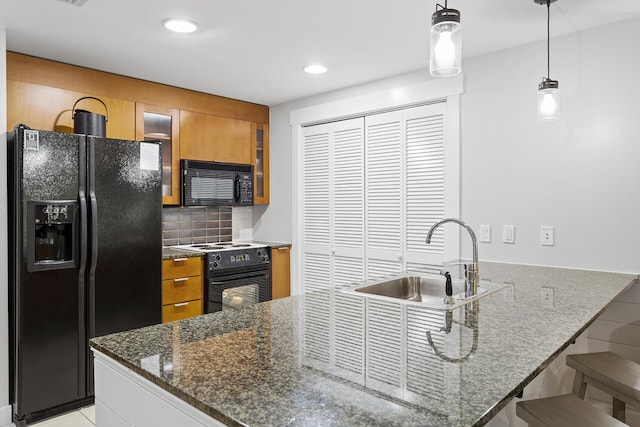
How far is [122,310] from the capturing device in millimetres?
2896

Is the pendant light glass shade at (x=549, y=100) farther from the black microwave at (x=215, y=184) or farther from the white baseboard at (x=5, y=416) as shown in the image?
the white baseboard at (x=5, y=416)

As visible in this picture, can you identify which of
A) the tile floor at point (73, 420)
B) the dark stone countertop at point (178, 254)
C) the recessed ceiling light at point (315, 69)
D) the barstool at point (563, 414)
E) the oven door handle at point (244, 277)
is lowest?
the tile floor at point (73, 420)

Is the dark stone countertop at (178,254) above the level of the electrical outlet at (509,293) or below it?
above

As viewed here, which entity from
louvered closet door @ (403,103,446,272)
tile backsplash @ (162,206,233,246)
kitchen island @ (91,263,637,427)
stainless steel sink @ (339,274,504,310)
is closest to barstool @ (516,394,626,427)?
kitchen island @ (91,263,637,427)

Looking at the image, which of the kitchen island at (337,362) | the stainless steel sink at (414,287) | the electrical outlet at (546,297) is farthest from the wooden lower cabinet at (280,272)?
the electrical outlet at (546,297)

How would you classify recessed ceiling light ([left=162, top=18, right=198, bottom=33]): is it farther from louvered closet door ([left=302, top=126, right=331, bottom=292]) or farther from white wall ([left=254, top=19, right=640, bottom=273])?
white wall ([left=254, top=19, right=640, bottom=273])

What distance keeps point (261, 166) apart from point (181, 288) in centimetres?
149

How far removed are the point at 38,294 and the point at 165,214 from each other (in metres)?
1.52

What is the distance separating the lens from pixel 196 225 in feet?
13.9

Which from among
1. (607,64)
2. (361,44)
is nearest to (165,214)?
(361,44)

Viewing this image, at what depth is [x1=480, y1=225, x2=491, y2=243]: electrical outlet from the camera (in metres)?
2.95

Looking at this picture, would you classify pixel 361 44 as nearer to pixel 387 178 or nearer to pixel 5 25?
pixel 387 178

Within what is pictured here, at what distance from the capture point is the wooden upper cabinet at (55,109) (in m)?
2.88

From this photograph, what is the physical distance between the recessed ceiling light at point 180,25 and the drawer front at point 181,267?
1620 mm
